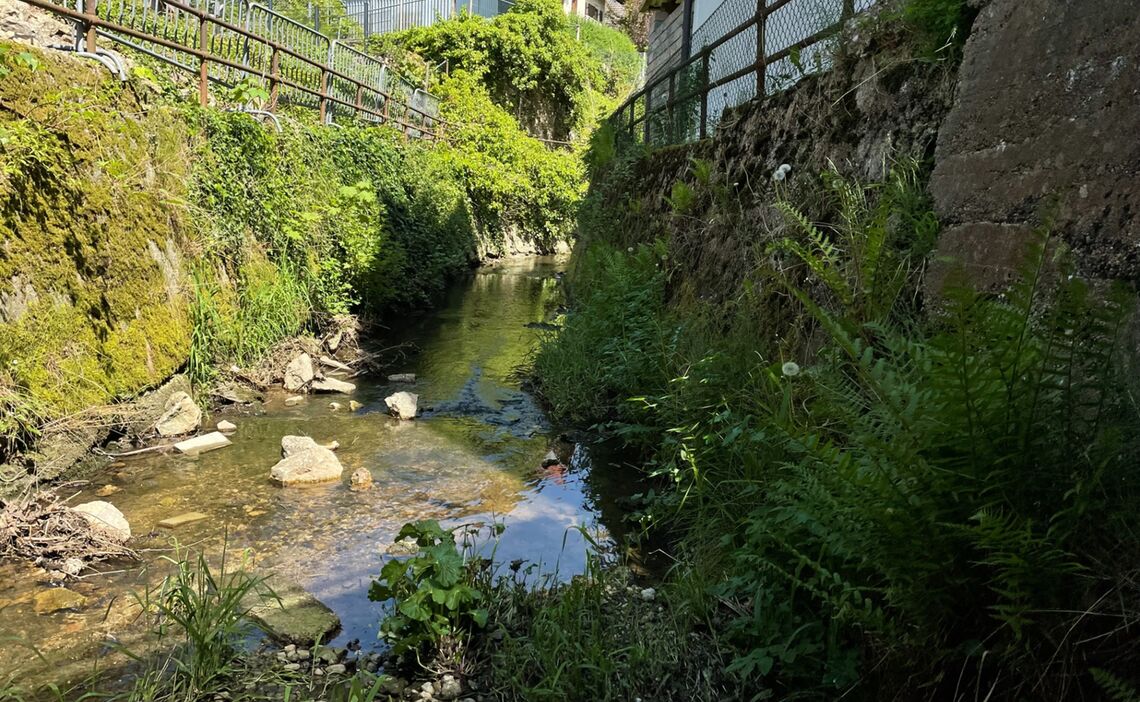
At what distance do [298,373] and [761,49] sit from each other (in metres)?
5.38

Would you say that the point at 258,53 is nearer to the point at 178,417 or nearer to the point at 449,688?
the point at 178,417

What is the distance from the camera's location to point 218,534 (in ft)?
14.3

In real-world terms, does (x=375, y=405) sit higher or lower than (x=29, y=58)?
lower

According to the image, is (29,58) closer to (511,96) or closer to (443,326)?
(443,326)

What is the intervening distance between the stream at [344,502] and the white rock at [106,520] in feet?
0.45

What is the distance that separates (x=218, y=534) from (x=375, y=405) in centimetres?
300

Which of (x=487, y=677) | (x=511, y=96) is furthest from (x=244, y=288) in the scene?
(x=511, y=96)

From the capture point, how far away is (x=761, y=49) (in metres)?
6.45

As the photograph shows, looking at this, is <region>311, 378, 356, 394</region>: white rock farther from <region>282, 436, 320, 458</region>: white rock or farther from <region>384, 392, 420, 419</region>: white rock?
<region>282, 436, 320, 458</region>: white rock

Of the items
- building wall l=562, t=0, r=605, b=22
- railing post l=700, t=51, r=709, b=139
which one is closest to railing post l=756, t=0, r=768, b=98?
railing post l=700, t=51, r=709, b=139

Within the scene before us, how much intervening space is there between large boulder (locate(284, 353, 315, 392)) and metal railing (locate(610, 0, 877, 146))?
4.84 m

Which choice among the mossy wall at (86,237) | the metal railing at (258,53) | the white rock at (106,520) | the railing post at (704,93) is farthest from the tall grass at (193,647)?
the railing post at (704,93)

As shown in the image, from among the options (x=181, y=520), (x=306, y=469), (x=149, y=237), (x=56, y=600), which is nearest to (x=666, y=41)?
(x=149, y=237)

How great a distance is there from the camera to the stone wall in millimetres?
2645
